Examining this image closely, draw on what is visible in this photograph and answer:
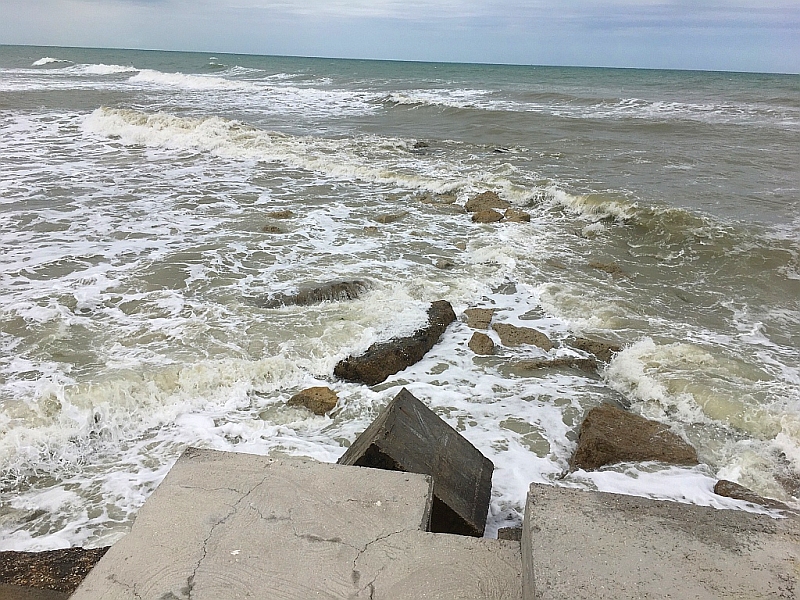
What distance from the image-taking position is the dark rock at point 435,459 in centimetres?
291

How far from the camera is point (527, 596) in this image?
2.02m

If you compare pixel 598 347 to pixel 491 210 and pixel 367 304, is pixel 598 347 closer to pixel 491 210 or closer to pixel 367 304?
pixel 367 304

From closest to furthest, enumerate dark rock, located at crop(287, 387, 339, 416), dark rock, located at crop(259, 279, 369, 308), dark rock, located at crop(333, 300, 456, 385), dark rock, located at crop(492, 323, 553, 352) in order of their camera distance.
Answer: dark rock, located at crop(287, 387, 339, 416) < dark rock, located at crop(333, 300, 456, 385) < dark rock, located at crop(492, 323, 553, 352) < dark rock, located at crop(259, 279, 369, 308)

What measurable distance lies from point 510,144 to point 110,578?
1786 cm

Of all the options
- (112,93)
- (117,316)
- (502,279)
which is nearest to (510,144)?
(502,279)

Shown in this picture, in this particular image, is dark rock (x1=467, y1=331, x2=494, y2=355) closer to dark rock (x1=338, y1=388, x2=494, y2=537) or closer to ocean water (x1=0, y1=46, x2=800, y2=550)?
ocean water (x1=0, y1=46, x2=800, y2=550)

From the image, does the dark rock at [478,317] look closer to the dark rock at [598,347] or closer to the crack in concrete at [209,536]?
the dark rock at [598,347]

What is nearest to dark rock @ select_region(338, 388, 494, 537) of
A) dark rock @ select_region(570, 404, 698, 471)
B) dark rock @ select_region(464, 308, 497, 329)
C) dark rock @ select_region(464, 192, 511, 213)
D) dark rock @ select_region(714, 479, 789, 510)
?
dark rock @ select_region(570, 404, 698, 471)

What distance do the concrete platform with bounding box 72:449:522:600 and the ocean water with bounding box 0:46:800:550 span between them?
50.9 inches

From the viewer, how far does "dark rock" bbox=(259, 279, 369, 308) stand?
6688mm

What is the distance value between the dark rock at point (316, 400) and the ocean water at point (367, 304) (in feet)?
0.38

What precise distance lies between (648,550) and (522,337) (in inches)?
161

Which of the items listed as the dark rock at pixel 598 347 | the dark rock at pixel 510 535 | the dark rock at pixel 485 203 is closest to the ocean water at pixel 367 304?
the dark rock at pixel 598 347

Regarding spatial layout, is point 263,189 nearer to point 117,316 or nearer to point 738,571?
point 117,316
